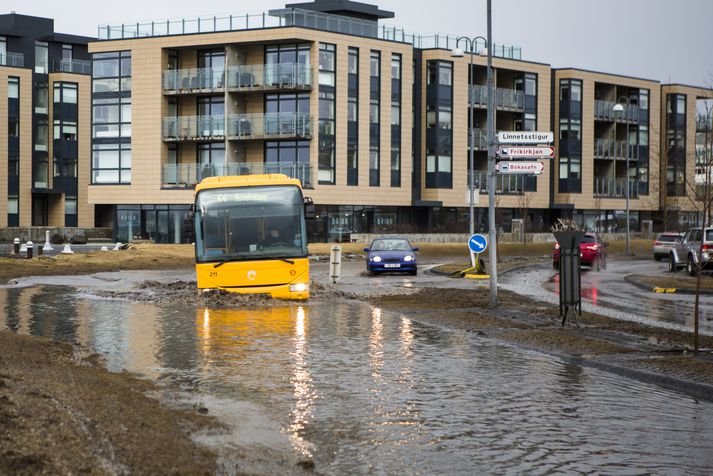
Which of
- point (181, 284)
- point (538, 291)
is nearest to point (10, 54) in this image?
point (181, 284)

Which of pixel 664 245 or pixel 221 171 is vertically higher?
pixel 221 171

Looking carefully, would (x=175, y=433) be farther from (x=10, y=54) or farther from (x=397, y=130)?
(x=10, y=54)

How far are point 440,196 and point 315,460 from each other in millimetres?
60759

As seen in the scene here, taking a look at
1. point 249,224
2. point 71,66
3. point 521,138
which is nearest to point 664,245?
point 521,138

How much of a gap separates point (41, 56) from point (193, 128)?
2520cm

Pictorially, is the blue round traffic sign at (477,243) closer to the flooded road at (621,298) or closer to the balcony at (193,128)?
the flooded road at (621,298)

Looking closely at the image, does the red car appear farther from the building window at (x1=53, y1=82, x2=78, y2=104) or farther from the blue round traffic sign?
the building window at (x1=53, y1=82, x2=78, y2=104)

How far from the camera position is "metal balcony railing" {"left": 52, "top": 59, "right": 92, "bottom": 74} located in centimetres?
7769

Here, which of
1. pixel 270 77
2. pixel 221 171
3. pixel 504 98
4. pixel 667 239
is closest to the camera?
pixel 667 239

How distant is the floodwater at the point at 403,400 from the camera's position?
24.7 ft

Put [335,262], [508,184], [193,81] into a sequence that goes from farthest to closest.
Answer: [508,184] < [193,81] < [335,262]

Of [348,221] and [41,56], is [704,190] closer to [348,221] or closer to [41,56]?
[348,221]

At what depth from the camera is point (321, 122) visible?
60938 mm

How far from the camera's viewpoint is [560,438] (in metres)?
8.22
